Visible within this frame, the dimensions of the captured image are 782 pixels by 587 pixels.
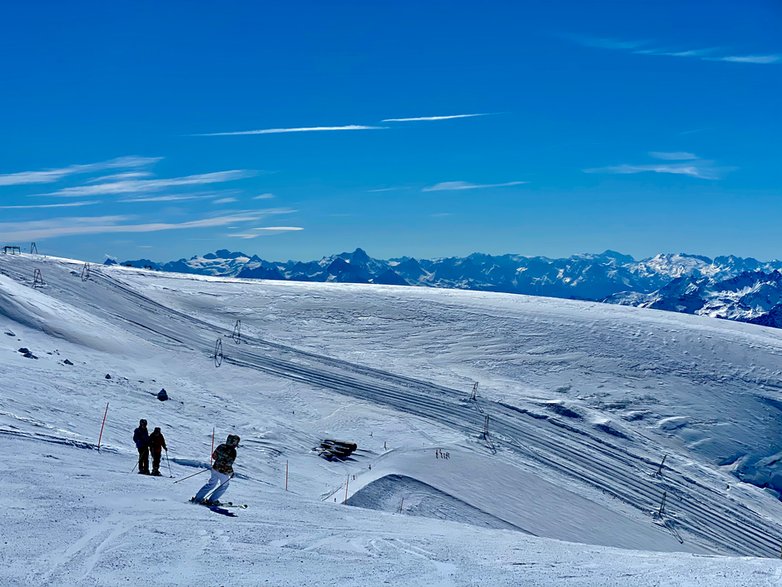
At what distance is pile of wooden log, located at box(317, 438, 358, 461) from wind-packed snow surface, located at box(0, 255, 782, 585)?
56 centimetres

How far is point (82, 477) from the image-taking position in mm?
13539

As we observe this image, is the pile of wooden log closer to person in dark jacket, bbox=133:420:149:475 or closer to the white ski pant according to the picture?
person in dark jacket, bbox=133:420:149:475

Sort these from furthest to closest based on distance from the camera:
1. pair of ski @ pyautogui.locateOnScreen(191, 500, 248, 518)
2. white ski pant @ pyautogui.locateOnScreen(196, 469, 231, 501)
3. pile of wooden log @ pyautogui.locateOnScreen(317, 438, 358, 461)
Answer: pile of wooden log @ pyautogui.locateOnScreen(317, 438, 358, 461)
white ski pant @ pyautogui.locateOnScreen(196, 469, 231, 501)
pair of ski @ pyautogui.locateOnScreen(191, 500, 248, 518)

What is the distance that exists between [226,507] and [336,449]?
1516 centimetres

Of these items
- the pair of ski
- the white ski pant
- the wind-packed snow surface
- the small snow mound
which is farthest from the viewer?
the small snow mound

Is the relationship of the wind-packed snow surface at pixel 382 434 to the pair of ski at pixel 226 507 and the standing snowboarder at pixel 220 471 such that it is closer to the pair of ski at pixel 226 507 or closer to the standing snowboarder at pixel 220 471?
the pair of ski at pixel 226 507

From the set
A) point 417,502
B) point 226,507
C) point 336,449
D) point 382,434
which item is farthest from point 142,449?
point 382,434

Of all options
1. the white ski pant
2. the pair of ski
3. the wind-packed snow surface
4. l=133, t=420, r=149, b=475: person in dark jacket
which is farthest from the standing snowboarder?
l=133, t=420, r=149, b=475: person in dark jacket

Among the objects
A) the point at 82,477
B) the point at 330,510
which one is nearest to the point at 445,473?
the point at 330,510

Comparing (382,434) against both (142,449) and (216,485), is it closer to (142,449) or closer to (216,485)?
(142,449)

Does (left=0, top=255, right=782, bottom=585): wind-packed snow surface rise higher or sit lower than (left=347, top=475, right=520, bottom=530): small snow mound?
higher

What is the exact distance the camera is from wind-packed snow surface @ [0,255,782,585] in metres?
10.5

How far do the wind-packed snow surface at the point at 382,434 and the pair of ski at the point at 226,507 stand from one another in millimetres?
319

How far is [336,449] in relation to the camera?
28.0m
